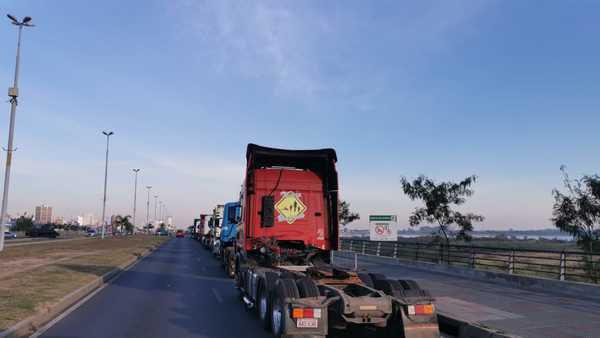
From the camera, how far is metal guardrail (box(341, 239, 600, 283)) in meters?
15.3

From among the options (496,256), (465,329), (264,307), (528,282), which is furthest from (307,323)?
(496,256)

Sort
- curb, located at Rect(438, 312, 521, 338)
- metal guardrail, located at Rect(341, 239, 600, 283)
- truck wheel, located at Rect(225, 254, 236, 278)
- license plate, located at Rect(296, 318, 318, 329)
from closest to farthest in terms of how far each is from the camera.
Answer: license plate, located at Rect(296, 318, 318, 329) → curb, located at Rect(438, 312, 521, 338) → metal guardrail, located at Rect(341, 239, 600, 283) → truck wheel, located at Rect(225, 254, 236, 278)

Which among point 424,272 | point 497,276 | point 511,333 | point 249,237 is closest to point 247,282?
point 249,237

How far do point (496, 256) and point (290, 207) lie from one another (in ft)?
49.5

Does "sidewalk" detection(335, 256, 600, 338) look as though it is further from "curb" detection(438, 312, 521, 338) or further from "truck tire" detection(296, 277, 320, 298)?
"truck tire" detection(296, 277, 320, 298)

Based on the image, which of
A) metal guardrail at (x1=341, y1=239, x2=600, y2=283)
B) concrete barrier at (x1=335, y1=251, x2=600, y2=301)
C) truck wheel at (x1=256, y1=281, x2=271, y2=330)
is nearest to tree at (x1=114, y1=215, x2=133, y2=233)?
metal guardrail at (x1=341, y1=239, x2=600, y2=283)

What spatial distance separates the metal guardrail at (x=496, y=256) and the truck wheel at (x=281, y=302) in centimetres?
876

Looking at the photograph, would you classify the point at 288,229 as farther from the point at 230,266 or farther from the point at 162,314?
the point at 230,266

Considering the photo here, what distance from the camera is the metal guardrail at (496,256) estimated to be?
50.1ft

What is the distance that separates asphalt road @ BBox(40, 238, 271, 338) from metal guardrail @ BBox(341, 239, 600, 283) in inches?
345

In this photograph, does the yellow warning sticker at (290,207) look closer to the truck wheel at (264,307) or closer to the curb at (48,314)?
the truck wheel at (264,307)

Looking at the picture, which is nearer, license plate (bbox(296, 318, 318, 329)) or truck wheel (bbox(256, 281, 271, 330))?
license plate (bbox(296, 318, 318, 329))

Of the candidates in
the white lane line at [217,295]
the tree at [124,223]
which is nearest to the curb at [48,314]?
the white lane line at [217,295]

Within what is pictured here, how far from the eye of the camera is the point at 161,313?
35.8 feet
